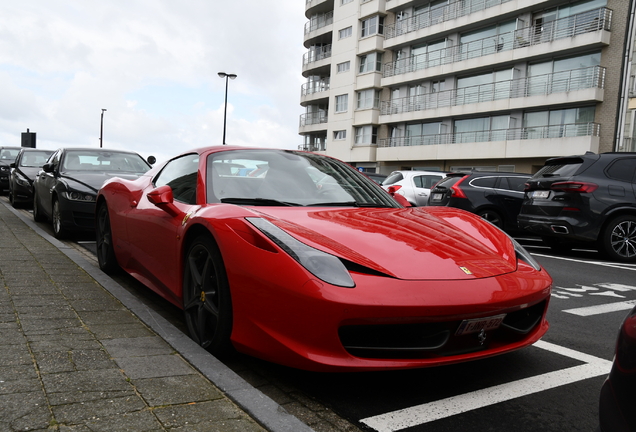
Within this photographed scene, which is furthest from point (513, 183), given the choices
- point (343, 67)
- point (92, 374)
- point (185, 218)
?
point (343, 67)

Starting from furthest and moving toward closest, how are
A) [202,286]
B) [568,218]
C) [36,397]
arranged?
1. [568,218]
2. [202,286]
3. [36,397]

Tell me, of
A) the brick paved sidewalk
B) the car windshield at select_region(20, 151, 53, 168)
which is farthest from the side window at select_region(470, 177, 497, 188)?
the car windshield at select_region(20, 151, 53, 168)

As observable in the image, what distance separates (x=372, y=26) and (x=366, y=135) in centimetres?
818

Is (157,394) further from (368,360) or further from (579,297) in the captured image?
(579,297)

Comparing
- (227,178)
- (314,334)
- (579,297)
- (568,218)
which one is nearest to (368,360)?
(314,334)

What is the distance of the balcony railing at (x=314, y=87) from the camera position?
163 ft

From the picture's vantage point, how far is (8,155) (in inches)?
745

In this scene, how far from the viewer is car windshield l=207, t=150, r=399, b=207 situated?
372 cm

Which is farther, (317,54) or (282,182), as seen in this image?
(317,54)

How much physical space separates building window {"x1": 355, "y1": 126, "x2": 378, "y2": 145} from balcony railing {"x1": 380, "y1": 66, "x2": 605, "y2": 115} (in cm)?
292

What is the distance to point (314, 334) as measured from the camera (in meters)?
2.61

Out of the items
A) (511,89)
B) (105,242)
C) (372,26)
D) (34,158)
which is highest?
(372,26)

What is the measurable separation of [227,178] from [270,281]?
4.26 ft

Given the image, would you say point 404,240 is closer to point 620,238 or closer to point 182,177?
point 182,177
